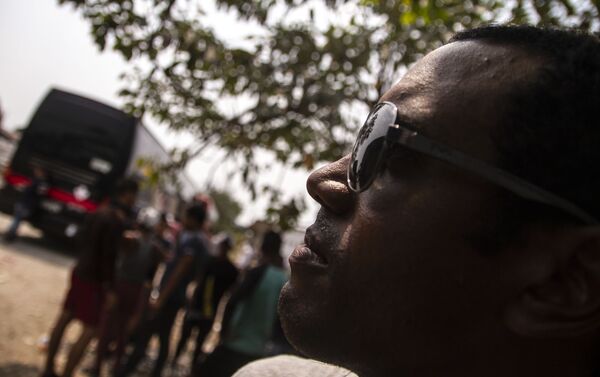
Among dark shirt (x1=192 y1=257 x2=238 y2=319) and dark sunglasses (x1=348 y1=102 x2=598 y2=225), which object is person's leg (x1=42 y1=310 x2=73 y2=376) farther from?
dark sunglasses (x1=348 y1=102 x2=598 y2=225)

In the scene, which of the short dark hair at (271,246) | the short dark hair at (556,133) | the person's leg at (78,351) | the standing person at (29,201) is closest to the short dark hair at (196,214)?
the short dark hair at (271,246)

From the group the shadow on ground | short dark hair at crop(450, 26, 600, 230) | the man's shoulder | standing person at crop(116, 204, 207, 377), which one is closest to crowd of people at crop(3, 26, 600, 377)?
short dark hair at crop(450, 26, 600, 230)

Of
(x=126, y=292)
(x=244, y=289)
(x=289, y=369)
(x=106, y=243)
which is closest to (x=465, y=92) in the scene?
(x=289, y=369)

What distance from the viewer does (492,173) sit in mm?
902

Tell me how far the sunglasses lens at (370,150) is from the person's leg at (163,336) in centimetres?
514

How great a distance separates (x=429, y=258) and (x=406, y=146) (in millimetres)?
209

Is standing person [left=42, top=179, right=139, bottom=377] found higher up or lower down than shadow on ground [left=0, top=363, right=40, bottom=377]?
higher up

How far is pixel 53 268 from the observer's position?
9.76 metres

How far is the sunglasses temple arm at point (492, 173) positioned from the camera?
865mm

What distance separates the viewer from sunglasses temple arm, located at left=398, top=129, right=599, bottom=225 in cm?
86

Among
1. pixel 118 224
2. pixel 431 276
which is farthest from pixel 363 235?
pixel 118 224

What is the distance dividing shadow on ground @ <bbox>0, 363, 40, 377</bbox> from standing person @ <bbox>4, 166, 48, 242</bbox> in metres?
5.48

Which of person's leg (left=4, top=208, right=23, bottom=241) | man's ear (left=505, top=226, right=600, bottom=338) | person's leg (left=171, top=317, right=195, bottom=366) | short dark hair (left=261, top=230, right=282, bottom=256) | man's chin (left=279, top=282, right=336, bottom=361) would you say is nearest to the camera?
man's ear (left=505, top=226, right=600, bottom=338)

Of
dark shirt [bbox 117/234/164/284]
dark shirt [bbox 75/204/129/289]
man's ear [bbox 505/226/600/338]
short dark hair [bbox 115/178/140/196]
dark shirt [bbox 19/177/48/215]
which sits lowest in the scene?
dark shirt [bbox 19/177/48/215]
